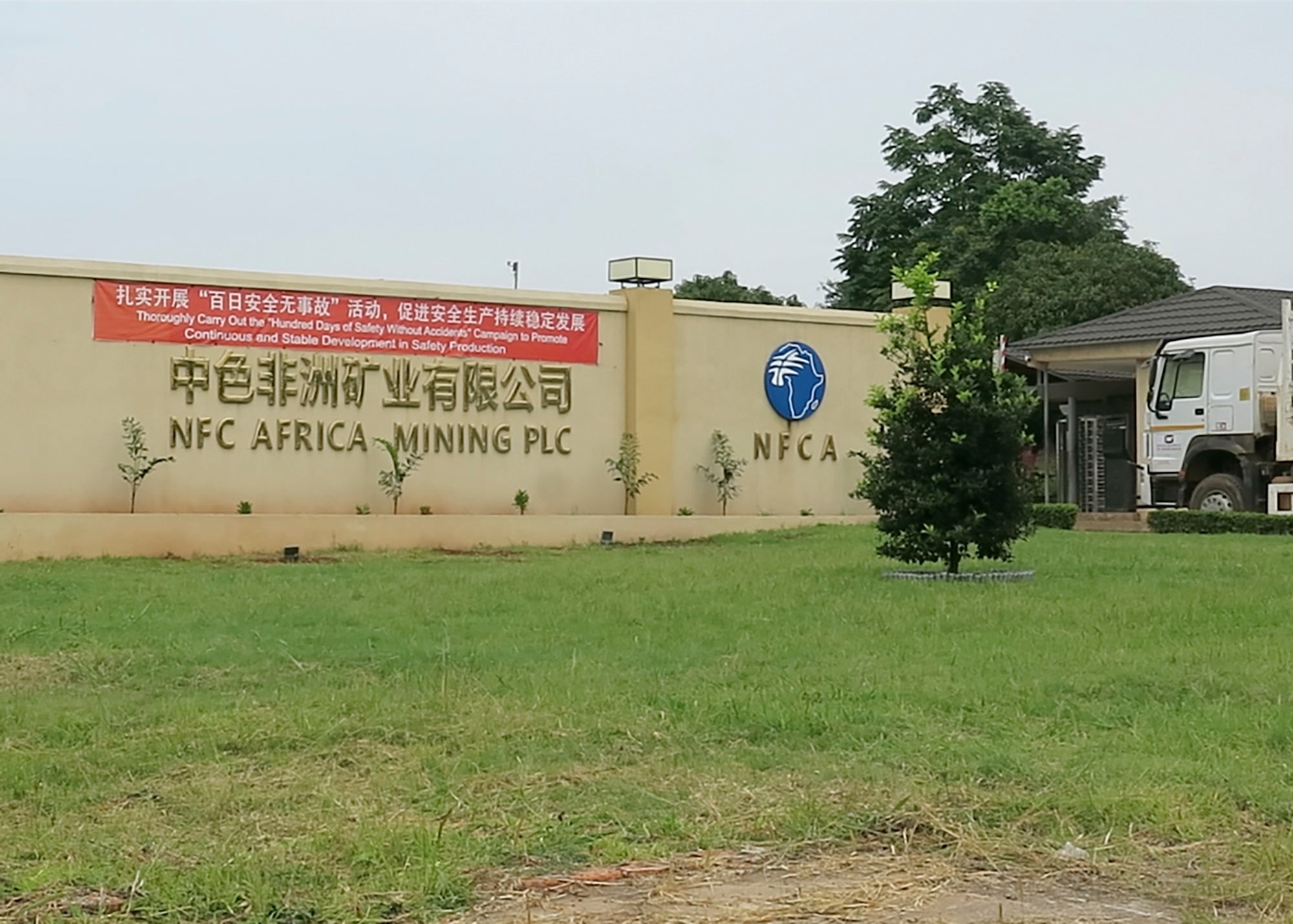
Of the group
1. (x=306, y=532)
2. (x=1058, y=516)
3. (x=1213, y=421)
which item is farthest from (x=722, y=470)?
(x=1213, y=421)

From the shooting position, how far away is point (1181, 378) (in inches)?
952

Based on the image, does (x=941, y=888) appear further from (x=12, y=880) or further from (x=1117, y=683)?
(x=1117, y=683)

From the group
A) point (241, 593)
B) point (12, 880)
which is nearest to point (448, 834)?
point (12, 880)

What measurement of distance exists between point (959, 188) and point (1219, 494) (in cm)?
2416

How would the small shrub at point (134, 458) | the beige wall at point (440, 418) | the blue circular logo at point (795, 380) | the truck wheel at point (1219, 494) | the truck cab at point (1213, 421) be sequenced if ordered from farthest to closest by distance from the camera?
the blue circular logo at point (795, 380)
the truck wheel at point (1219, 494)
the truck cab at point (1213, 421)
the small shrub at point (134, 458)
the beige wall at point (440, 418)

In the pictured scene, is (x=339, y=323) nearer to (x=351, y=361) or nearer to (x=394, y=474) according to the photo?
(x=351, y=361)

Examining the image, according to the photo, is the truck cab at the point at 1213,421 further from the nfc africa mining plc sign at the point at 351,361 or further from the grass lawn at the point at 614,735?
the grass lawn at the point at 614,735

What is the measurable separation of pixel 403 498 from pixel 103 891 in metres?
17.3

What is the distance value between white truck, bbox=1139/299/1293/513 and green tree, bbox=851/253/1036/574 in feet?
27.6

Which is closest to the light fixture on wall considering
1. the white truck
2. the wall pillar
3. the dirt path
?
the wall pillar

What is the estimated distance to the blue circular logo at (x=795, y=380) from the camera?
25.5 m

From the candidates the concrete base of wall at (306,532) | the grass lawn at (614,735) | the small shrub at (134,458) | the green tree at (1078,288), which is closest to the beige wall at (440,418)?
the small shrub at (134,458)

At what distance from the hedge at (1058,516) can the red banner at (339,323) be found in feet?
22.7

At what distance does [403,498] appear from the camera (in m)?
22.8
